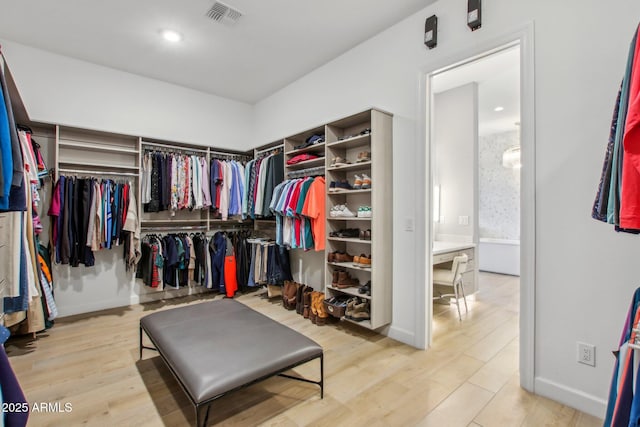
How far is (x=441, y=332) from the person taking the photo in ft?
9.84

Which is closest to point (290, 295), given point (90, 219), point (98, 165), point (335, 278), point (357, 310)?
point (335, 278)

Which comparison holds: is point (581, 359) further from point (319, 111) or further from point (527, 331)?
point (319, 111)

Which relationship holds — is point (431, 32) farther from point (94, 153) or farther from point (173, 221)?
point (94, 153)

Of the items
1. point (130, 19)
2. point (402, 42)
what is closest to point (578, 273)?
point (402, 42)

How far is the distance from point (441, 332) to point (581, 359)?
128 cm

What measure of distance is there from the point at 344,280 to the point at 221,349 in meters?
1.55

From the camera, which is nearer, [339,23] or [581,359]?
[581,359]

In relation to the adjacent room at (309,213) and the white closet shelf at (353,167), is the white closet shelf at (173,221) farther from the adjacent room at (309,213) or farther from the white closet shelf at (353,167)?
the white closet shelf at (353,167)

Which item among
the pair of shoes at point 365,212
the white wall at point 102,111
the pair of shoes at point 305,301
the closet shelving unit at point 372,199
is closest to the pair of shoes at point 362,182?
the closet shelving unit at point 372,199

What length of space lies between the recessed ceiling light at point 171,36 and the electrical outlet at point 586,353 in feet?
13.5

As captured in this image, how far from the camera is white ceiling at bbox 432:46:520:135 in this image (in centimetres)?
348

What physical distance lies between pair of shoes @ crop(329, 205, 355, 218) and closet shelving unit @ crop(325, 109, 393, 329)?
6cm

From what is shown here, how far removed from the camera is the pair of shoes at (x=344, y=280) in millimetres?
3070

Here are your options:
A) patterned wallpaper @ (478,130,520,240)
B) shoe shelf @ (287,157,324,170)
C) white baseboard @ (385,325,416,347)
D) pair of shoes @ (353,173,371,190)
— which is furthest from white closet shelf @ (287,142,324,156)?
patterned wallpaper @ (478,130,520,240)
